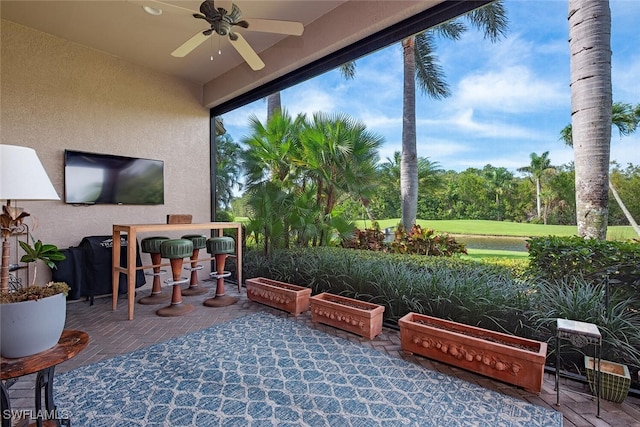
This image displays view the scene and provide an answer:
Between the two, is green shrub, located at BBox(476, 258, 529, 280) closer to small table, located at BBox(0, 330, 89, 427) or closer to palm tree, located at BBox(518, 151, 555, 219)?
palm tree, located at BBox(518, 151, 555, 219)

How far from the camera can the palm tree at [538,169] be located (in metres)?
2.58

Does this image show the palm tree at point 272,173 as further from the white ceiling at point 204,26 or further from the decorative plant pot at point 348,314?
the decorative plant pot at point 348,314

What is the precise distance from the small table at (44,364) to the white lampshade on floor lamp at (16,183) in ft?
1.22

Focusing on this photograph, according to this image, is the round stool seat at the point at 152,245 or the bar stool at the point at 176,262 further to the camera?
the round stool seat at the point at 152,245

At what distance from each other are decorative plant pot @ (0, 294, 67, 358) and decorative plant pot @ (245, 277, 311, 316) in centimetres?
233

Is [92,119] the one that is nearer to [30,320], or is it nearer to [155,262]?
[155,262]

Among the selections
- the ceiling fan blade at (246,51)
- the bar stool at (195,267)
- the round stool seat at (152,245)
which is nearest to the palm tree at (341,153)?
the ceiling fan blade at (246,51)

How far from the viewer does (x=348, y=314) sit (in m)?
2.87

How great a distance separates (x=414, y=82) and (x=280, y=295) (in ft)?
10.8

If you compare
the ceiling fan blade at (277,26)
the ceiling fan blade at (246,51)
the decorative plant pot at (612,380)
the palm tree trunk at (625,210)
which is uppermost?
the ceiling fan blade at (277,26)

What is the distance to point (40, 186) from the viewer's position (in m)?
1.34

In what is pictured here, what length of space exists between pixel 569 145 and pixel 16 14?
5651mm

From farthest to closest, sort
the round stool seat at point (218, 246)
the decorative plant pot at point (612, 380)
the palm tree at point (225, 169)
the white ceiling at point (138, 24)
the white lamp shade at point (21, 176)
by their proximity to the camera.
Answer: the palm tree at point (225, 169)
the round stool seat at point (218, 246)
the white ceiling at point (138, 24)
the decorative plant pot at point (612, 380)
the white lamp shade at point (21, 176)

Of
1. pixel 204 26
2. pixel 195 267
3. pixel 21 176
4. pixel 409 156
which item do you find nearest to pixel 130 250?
pixel 195 267
